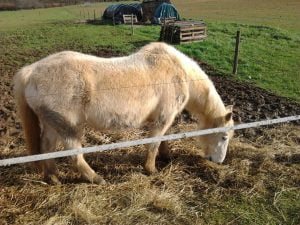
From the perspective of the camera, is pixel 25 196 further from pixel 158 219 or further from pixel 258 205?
pixel 258 205

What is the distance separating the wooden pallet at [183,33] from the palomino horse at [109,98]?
439 inches

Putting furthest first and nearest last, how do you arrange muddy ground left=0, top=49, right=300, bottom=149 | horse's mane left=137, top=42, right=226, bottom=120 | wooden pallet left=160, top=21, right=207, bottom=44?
wooden pallet left=160, top=21, right=207, bottom=44 < muddy ground left=0, top=49, right=300, bottom=149 < horse's mane left=137, top=42, right=226, bottom=120

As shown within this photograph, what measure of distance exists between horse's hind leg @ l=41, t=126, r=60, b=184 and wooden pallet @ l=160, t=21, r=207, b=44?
40.3 feet

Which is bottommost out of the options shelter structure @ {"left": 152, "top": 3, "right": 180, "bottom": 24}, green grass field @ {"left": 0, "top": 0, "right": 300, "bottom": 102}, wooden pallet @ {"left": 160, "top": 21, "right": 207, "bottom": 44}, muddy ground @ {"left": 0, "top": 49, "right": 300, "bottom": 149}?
muddy ground @ {"left": 0, "top": 49, "right": 300, "bottom": 149}

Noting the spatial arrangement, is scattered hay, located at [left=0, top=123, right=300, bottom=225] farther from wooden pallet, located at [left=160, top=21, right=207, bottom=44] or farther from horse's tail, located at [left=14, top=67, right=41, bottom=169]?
wooden pallet, located at [left=160, top=21, right=207, bottom=44]

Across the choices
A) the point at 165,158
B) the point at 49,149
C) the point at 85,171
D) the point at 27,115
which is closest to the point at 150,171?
the point at 165,158

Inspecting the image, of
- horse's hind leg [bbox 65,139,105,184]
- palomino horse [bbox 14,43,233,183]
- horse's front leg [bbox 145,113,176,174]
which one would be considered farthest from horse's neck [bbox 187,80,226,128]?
horse's hind leg [bbox 65,139,105,184]

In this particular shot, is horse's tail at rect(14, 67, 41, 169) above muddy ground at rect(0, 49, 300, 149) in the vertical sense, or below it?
above

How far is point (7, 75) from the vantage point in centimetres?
1060

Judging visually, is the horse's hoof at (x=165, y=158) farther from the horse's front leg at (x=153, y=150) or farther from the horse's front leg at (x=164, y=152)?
the horse's front leg at (x=153, y=150)

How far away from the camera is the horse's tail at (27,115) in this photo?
15.3 feet

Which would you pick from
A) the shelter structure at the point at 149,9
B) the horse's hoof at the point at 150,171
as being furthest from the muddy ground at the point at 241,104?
the shelter structure at the point at 149,9

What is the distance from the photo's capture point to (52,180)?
505 cm

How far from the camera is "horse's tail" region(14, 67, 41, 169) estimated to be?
4.65 metres
